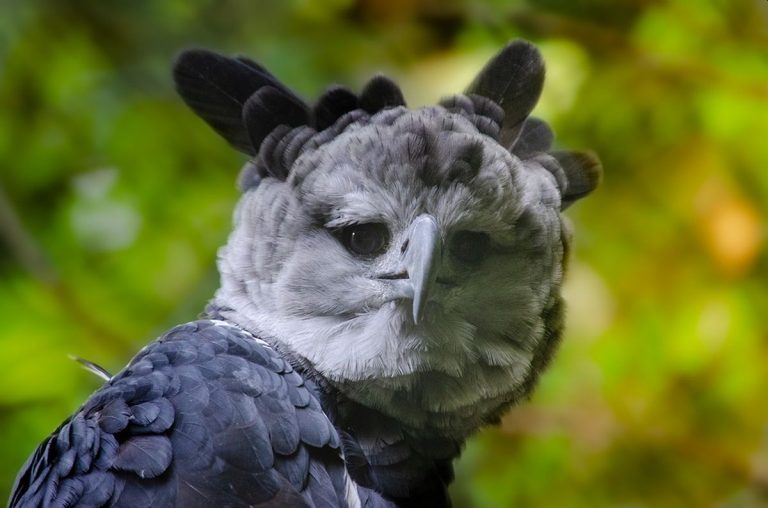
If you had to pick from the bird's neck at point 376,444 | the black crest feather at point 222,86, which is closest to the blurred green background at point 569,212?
the black crest feather at point 222,86

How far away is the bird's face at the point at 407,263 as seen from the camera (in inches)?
→ 37.0

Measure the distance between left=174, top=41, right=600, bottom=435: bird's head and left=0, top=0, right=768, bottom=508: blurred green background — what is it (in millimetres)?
770

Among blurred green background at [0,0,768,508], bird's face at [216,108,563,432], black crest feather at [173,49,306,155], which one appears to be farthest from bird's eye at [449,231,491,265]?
blurred green background at [0,0,768,508]

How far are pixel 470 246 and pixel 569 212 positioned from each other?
0.87m

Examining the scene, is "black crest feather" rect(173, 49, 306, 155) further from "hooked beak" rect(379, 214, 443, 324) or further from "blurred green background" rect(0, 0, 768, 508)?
"blurred green background" rect(0, 0, 768, 508)

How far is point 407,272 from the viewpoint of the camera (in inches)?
36.6

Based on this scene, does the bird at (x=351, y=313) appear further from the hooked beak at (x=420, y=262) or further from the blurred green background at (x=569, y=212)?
the blurred green background at (x=569, y=212)

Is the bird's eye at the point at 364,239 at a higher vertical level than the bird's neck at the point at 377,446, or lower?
higher

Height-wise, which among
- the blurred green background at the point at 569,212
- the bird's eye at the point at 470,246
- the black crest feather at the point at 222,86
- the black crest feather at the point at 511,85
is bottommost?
the blurred green background at the point at 569,212

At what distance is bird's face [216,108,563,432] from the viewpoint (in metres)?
0.94

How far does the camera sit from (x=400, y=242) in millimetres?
961

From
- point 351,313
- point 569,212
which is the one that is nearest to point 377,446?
point 351,313

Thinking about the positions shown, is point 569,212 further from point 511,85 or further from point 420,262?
point 420,262

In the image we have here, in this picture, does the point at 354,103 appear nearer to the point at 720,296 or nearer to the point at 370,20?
the point at 370,20
